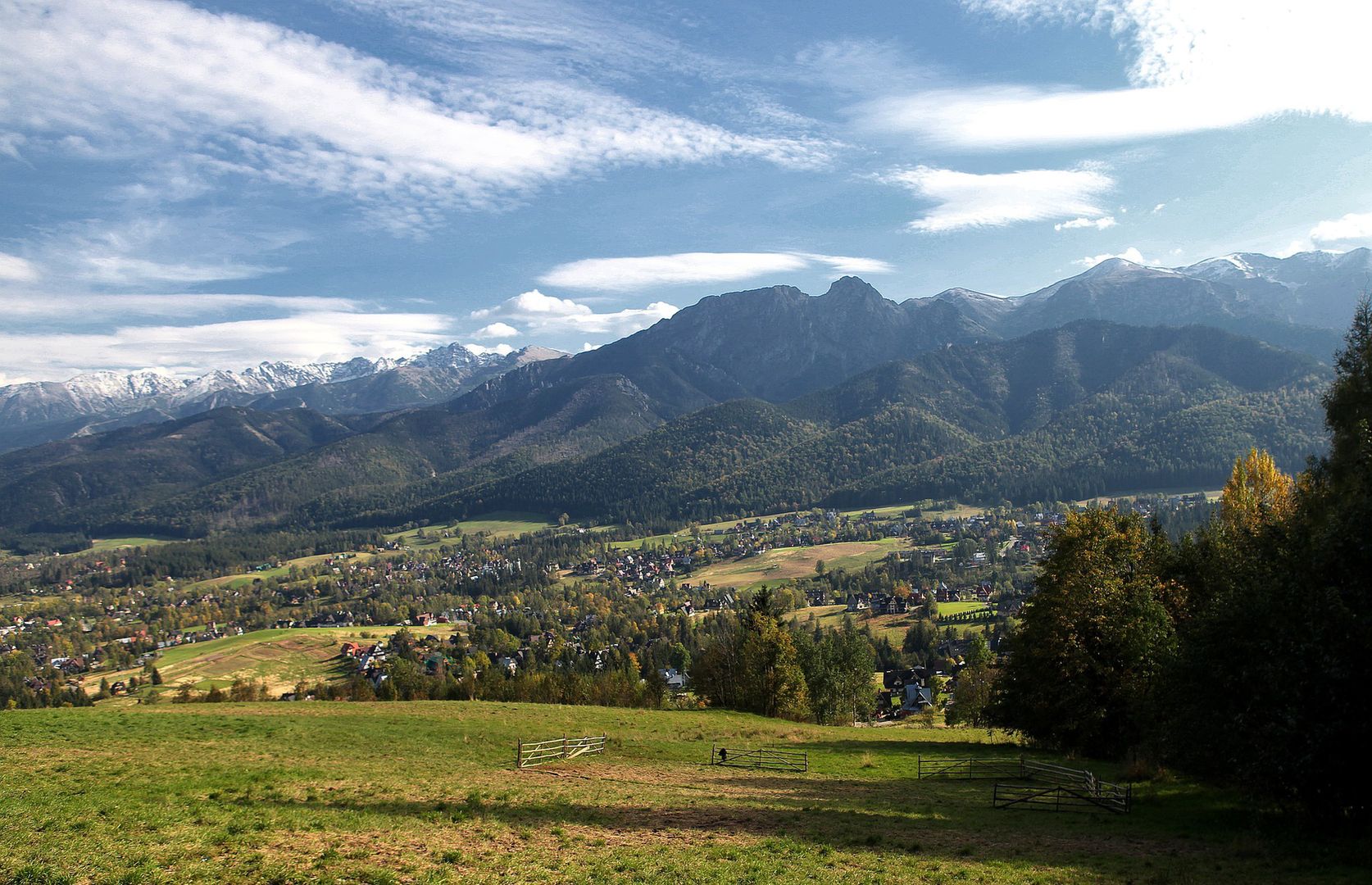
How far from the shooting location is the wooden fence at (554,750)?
34500 mm

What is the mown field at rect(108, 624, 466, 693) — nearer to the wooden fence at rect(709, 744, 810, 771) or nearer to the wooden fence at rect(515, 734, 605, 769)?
the wooden fence at rect(515, 734, 605, 769)

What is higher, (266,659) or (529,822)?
(529,822)

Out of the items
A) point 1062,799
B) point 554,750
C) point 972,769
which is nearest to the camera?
point 1062,799

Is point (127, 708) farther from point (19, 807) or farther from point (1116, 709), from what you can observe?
point (1116, 709)

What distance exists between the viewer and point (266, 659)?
143 meters

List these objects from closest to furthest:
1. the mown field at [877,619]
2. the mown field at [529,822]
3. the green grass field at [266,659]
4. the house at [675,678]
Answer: the mown field at [529,822] < the house at [675,678] < the green grass field at [266,659] < the mown field at [877,619]

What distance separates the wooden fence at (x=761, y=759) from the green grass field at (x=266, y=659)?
106469mm

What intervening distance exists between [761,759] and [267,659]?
142m

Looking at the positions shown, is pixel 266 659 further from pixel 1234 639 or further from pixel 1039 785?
pixel 1234 639

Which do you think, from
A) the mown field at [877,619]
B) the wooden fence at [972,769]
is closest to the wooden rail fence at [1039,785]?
the wooden fence at [972,769]

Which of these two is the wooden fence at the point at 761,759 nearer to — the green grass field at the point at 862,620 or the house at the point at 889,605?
the green grass field at the point at 862,620

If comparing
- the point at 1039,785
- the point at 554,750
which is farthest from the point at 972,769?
the point at 554,750

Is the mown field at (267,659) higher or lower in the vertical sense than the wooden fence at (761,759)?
lower

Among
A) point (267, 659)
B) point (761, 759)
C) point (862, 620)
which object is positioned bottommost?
point (267, 659)
